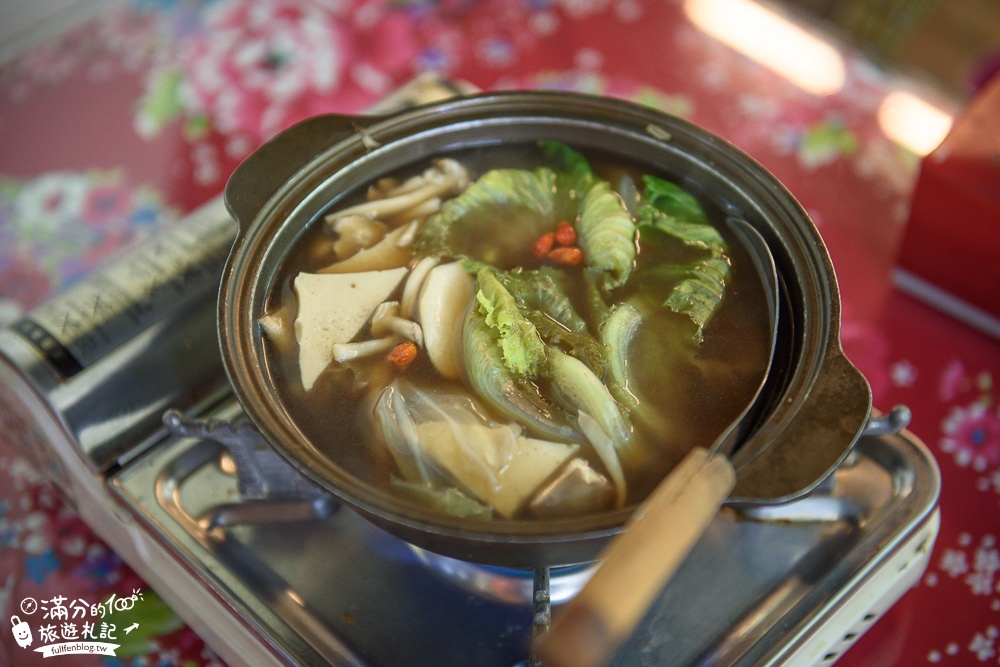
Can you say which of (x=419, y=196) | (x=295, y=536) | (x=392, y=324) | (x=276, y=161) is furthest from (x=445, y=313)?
(x=295, y=536)

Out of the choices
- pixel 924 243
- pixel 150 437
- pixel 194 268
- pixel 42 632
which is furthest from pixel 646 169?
pixel 42 632

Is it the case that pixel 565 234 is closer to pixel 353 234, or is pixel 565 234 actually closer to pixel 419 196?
pixel 419 196

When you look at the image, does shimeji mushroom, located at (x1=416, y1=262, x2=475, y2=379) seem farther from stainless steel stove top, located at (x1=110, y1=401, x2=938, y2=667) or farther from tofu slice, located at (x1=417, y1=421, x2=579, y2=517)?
stainless steel stove top, located at (x1=110, y1=401, x2=938, y2=667)

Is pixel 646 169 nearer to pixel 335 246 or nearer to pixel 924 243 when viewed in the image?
pixel 335 246

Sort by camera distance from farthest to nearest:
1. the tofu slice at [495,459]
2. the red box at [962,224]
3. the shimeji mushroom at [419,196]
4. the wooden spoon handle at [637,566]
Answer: the red box at [962,224]
the shimeji mushroom at [419,196]
the tofu slice at [495,459]
the wooden spoon handle at [637,566]

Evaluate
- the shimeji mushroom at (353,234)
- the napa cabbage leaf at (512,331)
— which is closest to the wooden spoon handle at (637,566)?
the napa cabbage leaf at (512,331)

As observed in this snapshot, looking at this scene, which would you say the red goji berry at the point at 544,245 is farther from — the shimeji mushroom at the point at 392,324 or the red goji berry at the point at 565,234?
the shimeji mushroom at the point at 392,324

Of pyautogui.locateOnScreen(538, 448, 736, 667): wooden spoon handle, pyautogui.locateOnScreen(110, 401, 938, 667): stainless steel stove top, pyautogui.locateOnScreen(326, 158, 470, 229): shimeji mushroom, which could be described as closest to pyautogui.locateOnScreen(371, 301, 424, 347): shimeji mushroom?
pyautogui.locateOnScreen(326, 158, 470, 229): shimeji mushroom
